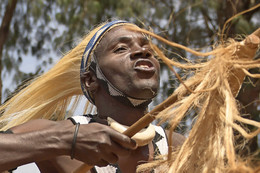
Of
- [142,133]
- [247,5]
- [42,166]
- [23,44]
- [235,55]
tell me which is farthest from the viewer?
[23,44]

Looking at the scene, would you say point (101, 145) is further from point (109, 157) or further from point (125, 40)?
point (125, 40)

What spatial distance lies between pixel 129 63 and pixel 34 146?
79 cm

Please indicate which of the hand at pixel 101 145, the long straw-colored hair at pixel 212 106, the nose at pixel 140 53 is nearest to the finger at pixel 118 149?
the hand at pixel 101 145

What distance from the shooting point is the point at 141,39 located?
317 centimetres

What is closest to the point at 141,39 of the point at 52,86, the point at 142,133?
the point at 142,133

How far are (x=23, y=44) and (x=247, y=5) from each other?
2.87 m

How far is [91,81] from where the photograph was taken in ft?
10.8

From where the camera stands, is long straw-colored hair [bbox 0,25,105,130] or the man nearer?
the man

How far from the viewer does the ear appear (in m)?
3.22

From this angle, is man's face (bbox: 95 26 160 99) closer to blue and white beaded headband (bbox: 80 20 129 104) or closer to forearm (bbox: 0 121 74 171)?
blue and white beaded headband (bbox: 80 20 129 104)

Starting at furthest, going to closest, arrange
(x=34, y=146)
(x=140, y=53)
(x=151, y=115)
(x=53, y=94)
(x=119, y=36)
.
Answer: (x=53, y=94) → (x=119, y=36) → (x=140, y=53) → (x=34, y=146) → (x=151, y=115)

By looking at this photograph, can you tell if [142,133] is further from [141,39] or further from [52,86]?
[52,86]

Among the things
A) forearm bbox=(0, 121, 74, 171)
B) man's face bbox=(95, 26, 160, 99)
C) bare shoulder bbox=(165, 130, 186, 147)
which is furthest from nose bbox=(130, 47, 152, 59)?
forearm bbox=(0, 121, 74, 171)

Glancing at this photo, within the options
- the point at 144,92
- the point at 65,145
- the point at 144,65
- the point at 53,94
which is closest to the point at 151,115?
the point at 65,145
